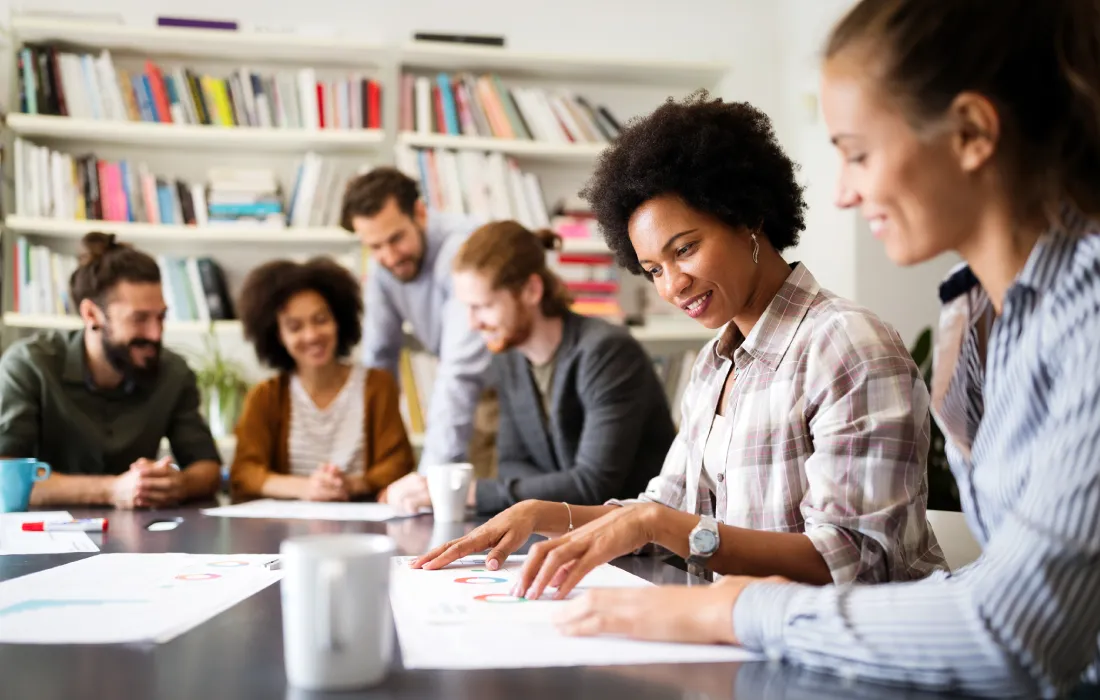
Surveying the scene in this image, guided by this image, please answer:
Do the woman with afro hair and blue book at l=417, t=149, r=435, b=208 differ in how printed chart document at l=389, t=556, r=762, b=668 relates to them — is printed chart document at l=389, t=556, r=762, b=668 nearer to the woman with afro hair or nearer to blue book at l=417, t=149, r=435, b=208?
the woman with afro hair

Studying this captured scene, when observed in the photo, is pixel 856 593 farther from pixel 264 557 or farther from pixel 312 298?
pixel 312 298

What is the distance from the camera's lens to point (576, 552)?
3.38 feet

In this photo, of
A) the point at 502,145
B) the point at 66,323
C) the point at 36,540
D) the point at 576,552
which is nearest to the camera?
the point at 576,552

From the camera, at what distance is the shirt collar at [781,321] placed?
1276 mm

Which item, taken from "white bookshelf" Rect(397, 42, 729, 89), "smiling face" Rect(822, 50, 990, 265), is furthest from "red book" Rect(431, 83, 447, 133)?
"smiling face" Rect(822, 50, 990, 265)

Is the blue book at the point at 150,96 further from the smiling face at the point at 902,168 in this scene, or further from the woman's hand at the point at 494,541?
the smiling face at the point at 902,168

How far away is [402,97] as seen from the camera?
11.7 ft

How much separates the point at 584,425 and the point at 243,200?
1989mm

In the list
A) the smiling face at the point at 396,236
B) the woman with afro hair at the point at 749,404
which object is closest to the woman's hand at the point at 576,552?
the woman with afro hair at the point at 749,404

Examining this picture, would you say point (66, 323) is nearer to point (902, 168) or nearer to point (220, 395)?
point (220, 395)

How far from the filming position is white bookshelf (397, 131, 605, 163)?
3492 millimetres

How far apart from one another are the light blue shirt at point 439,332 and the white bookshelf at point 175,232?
300 mm

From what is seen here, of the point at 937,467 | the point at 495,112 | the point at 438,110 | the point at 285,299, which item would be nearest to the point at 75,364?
the point at 285,299

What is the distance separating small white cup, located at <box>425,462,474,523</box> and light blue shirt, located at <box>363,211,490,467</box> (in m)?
0.66
